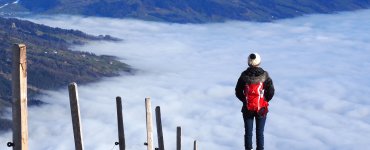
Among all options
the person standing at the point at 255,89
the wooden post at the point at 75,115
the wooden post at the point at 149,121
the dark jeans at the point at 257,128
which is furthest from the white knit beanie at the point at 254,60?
the wooden post at the point at 75,115

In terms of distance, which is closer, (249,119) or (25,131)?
(25,131)

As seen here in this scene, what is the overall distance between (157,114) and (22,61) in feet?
39.9

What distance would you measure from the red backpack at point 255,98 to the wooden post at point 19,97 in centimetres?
878

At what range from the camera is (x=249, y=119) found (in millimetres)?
22969

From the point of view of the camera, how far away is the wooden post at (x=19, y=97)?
50.0 ft

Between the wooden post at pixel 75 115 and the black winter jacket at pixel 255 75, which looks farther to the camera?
the black winter jacket at pixel 255 75

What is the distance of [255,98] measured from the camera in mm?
22188

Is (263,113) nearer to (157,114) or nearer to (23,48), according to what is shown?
(157,114)

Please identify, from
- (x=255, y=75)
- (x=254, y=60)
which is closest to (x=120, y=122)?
(x=255, y=75)

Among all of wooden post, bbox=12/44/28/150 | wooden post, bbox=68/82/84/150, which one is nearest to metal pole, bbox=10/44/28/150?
wooden post, bbox=12/44/28/150

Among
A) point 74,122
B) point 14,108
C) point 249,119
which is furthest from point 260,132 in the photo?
point 14,108

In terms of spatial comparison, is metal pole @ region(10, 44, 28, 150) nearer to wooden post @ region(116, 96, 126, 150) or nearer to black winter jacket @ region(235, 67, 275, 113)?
wooden post @ region(116, 96, 126, 150)

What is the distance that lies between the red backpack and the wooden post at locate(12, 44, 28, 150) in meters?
8.78

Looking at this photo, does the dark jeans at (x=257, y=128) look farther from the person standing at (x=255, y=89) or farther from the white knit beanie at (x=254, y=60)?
the white knit beanie at (x=254, y=60)
